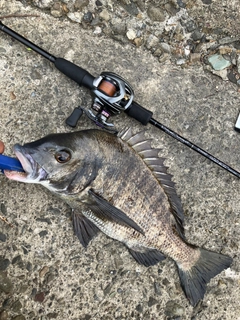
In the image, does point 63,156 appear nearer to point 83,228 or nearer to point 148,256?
point 83,228

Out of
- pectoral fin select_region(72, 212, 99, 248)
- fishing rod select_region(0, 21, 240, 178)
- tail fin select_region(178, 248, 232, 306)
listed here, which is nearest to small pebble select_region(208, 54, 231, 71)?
fishing rod select_region(0, 21, 240, 178)

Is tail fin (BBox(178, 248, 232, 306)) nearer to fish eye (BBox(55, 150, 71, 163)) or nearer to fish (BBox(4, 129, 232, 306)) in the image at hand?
fish (BBox(4, 129, 232, 306))

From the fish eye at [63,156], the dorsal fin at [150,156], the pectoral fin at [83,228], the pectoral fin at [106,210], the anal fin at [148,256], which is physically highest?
the dorsal fin at [150,156]

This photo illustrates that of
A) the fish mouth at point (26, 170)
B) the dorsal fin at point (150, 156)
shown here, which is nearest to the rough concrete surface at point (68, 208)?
the dorsal fin at point (150, 156)

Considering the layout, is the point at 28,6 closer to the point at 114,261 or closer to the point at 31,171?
the point at 31,171

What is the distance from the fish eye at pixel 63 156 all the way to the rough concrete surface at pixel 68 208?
0.46 meters

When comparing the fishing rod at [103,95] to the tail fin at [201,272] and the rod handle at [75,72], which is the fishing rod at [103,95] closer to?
the rod handle at [75,72]

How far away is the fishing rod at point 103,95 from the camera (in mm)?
2596

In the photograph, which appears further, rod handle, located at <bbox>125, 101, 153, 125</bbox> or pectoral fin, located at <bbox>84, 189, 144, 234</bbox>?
rod handle, located at <bbox>125, 101, 153, 125</bbox>

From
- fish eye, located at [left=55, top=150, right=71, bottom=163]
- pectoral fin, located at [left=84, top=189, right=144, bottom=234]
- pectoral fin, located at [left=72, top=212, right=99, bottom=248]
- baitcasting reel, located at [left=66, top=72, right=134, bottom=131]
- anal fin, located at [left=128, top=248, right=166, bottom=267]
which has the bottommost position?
pectoral fin, located at [left=72, top=212, right=99, bottom=248]

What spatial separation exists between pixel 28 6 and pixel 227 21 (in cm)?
156

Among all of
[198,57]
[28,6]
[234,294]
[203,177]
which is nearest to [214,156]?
[203,177]

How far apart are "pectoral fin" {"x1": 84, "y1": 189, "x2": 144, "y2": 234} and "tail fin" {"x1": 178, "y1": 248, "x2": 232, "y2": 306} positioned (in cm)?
52

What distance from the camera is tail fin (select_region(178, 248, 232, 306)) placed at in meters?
2.79
